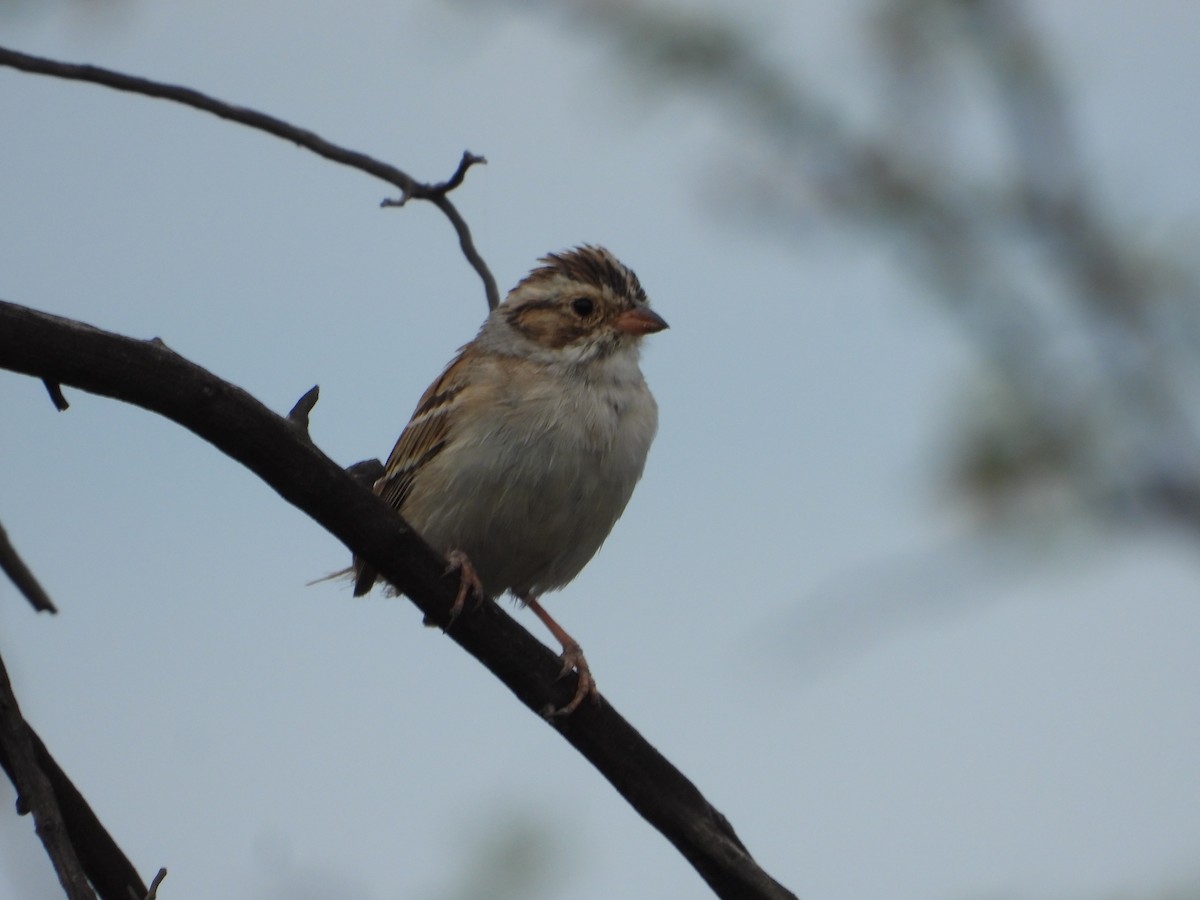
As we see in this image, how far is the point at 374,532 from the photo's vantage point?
3.06 metres

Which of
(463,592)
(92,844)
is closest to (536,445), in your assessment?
(463,592)

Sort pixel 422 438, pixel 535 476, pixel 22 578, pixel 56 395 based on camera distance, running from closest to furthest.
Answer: pixel 56 395 < pixel 22 578 < pixel 535 476 < pixel 422 438

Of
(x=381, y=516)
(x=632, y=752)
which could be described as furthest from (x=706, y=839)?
(x=381, y=516)

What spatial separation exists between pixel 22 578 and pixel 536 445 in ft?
6.02

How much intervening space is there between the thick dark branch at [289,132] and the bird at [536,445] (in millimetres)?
386

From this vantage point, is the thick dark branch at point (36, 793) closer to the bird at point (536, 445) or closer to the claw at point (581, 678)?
the claw at point (581, 678)

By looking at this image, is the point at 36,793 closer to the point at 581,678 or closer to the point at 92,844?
the point at 92,844

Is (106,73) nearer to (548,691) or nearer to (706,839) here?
(548,691)

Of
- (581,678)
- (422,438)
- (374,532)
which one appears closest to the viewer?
(374,532)

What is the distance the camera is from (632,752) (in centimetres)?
339

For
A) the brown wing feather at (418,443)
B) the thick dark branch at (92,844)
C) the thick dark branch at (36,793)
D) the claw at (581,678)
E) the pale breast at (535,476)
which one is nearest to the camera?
the thick dark branch at (36,793)

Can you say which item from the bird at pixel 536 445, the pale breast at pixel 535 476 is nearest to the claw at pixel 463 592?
the bird at pixel 536 445

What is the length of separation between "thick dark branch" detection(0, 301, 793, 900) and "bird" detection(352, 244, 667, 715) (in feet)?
4.46

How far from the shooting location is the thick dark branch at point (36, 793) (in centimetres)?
271
